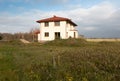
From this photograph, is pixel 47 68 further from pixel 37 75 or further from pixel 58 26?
pixel 58 26

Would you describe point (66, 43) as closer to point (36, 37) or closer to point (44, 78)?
point (36, 37)

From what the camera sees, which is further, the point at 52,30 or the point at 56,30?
the point at 52,30

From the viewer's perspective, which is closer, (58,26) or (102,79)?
(102,79)

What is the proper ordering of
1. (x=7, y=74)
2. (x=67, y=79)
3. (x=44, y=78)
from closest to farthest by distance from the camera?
(x=67, y=79) → (x=44, y=78) → (x=7, y=74)

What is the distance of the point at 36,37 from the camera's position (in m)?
58.7

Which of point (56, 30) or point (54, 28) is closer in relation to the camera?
point (56, 30)

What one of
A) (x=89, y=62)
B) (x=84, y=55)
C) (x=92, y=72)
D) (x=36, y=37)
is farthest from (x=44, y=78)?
(x=36, y=37)

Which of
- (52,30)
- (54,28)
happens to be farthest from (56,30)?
(52,30)

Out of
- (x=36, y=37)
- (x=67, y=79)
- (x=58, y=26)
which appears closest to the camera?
(x=67, y=79)

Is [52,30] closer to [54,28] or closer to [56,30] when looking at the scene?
[54,28]

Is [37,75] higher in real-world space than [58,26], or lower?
lower

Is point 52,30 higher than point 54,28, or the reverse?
point 54,28

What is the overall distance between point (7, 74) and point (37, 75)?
1.84 metres

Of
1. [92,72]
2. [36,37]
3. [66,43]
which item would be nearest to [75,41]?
[66,43]
